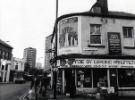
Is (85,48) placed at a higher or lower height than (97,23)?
lower

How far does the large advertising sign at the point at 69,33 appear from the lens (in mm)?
17891

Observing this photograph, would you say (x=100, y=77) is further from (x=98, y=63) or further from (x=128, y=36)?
(x=128, y=36)

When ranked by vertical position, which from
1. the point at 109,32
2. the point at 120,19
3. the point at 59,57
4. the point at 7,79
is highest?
the point at 120,19

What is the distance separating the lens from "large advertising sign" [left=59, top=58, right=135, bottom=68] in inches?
667

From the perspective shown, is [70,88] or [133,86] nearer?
[70,88]

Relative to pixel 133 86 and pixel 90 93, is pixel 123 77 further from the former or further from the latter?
pixel 90 93

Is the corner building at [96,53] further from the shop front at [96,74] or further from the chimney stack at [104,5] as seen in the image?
the chimney stack at [104,5]

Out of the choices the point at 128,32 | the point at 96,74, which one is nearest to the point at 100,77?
the point at 96,74

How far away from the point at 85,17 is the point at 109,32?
2.66m

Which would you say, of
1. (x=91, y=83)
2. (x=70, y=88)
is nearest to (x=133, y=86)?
(x=91, y=83)

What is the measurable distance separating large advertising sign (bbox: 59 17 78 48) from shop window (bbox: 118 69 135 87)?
5094 millimetres

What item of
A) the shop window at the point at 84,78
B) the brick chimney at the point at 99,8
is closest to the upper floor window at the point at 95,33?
the brick chimney at the point at 99,8

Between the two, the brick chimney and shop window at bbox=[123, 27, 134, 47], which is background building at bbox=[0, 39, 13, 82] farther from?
shop window at bbox=[123, 27, 134, 47]

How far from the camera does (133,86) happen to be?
1773 cm
